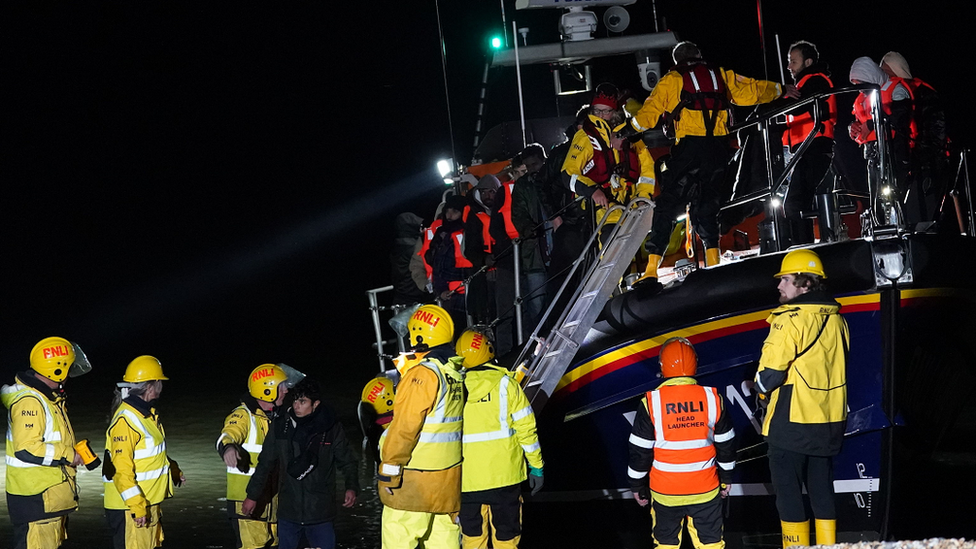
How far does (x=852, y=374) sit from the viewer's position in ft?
18.5

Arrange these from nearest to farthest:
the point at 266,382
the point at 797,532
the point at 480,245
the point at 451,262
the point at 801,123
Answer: the point at 797,532 → the point at 266,382 → the point at 801,123 → the point at 480,245 → the point at 451,262

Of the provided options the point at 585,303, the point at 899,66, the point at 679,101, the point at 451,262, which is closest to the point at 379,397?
the point at 451,262

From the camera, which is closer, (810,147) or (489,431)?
(489,431)

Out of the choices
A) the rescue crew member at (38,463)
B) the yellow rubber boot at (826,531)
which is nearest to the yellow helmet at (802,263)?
the yellow rubber boot at (826,531)

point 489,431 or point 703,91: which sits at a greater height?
point 703,91

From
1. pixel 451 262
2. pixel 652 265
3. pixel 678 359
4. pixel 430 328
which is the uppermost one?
pixel 451 262

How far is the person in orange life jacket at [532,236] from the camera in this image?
7262mm

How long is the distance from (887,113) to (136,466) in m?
4.75

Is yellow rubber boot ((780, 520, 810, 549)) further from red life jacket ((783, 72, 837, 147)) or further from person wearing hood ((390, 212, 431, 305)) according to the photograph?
person wearing hood ((390, 212, 431, 305))

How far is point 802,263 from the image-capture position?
5.28 metres

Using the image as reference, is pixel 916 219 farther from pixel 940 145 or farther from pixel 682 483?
pixel 682 483

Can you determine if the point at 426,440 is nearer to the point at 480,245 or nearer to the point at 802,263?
the point at 802,263

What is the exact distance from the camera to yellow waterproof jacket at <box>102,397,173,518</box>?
556 centimetres

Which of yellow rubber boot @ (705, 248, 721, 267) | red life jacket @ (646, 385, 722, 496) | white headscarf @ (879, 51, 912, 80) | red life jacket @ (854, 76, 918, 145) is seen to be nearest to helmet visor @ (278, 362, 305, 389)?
red life jacket @ (646, 385, 722, 496)
